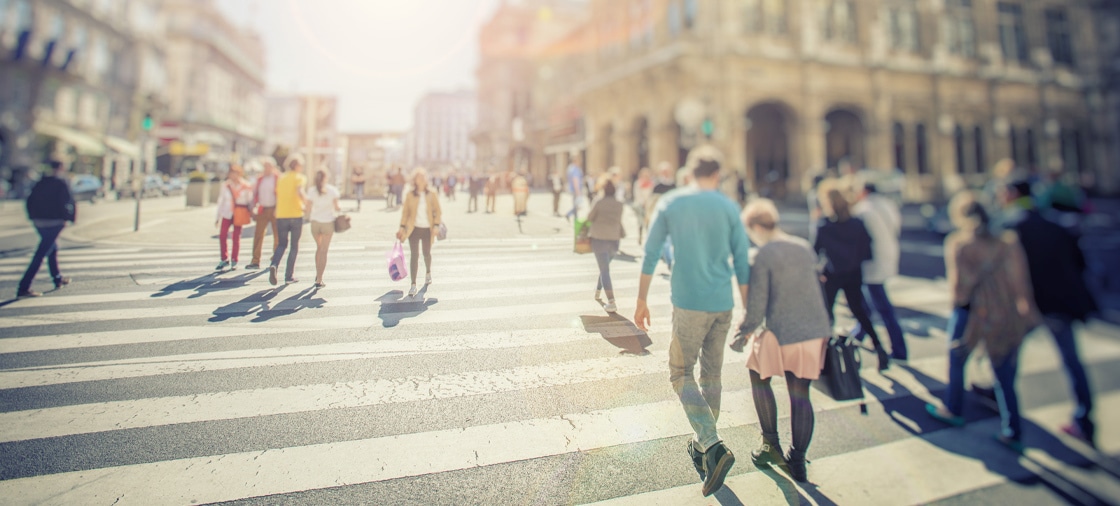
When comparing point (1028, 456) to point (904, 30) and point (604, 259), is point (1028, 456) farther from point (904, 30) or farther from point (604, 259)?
point (904, 30)

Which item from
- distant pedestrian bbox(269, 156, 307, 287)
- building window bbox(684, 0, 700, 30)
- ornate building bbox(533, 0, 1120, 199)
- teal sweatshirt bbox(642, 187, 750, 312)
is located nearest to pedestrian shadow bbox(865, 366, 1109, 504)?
ornate building bbox(533, 0, 1120, 199)

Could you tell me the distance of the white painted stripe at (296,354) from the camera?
247 centimetres

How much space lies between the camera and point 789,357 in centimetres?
261

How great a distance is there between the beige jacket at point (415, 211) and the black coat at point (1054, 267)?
3158 millimetres

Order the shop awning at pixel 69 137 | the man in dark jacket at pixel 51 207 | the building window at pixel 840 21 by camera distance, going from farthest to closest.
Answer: the shop awning at pixel 69 137 → the building window at pixel 840 21 → the man in dark jacket at pixel 51 207

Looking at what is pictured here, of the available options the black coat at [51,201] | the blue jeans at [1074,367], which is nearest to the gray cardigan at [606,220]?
the blue jeans at [1074,367]

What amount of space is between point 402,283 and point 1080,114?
4.37 meters

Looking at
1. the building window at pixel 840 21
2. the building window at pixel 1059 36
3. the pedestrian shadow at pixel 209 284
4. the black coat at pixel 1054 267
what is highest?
the building window at pixel 840 21

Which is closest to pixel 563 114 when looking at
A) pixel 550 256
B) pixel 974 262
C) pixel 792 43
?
pixel 792 43

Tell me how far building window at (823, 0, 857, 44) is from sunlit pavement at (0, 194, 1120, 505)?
22.1 metres

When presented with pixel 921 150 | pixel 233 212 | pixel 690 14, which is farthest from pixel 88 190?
pixel 690 14

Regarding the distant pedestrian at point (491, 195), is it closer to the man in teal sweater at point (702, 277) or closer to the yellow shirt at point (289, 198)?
the yellow shirt at point (289, 198)

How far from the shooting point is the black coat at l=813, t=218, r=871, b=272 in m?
2.97

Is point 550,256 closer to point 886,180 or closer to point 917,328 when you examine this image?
point 886,180
